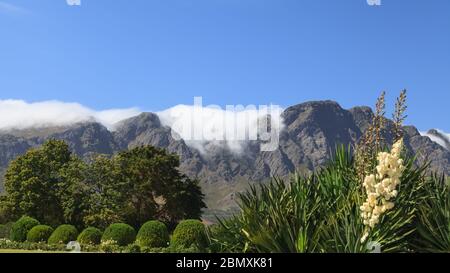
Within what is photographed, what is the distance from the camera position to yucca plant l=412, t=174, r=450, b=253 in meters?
8.44

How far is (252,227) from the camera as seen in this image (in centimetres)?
851

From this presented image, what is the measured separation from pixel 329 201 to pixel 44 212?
5159 centimetres

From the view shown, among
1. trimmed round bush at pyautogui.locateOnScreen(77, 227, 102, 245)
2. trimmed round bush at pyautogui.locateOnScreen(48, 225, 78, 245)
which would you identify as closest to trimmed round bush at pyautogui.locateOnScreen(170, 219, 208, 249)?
trimmed round bush at pyautogui.locateOnScreen(77, 227, 102, 245)

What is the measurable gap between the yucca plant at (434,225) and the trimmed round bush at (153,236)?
29862mm

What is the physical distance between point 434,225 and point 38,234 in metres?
35.3

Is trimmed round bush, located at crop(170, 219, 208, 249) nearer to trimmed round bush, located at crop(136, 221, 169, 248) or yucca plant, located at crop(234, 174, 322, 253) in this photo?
trimmed round bush, located at crop(136, 221, 169, 248)

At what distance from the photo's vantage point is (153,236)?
3778 cm

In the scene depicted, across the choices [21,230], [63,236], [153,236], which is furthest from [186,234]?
[21,230]

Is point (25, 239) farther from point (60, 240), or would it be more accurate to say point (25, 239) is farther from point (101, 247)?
point (101, 247)

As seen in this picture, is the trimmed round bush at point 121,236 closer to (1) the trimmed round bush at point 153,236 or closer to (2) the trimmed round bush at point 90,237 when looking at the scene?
(1) the trimmed round bush at point 153,236

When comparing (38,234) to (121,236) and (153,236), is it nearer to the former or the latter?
(121,236)

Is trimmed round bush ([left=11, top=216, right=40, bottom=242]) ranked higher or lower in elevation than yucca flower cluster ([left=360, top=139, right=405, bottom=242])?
lower

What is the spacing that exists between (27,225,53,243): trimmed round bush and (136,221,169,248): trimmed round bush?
6740 mm

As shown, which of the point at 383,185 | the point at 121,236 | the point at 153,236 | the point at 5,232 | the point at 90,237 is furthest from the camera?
the point at 5,232
